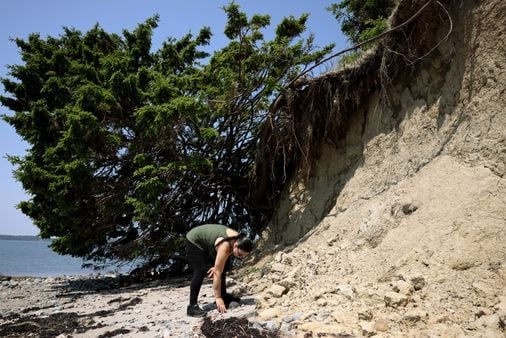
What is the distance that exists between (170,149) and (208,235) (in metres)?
4.23

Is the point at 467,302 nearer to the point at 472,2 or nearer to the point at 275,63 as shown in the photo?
the point at 472,2

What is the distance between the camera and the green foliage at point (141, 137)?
869 cm

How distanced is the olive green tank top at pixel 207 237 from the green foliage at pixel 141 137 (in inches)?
121

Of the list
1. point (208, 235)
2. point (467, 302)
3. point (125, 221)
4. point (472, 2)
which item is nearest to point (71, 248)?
point (125, 221)

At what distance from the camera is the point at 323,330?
3.76 metres

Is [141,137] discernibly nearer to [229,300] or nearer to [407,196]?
[229,300]

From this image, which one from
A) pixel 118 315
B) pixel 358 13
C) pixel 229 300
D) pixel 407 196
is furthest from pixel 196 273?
pixel 358 13

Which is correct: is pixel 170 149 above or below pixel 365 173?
above

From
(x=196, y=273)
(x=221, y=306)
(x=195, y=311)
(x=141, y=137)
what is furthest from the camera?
(x=141, y=137)

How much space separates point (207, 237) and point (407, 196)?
3.04 m

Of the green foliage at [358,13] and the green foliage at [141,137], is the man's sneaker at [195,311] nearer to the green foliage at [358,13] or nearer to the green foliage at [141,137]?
the green foliage at [141,137]

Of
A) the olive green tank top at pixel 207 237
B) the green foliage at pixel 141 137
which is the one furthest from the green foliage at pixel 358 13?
the olive green tank top at pixel 207 237

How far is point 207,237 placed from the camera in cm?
543

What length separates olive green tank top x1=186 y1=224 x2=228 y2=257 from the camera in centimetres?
536
